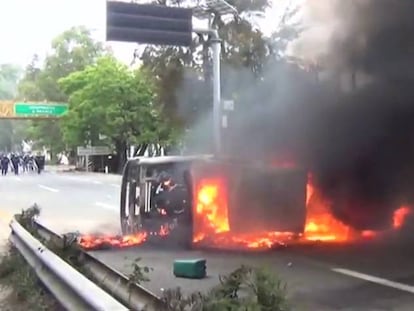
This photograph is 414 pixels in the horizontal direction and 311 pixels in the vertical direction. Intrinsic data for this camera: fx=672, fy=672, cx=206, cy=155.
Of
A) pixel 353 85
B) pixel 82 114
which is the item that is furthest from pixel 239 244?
pixel 82 114

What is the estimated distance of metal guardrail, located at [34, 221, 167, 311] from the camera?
379 cm

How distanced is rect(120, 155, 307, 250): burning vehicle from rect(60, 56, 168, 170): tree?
26798mm

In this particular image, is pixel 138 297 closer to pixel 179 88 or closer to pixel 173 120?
pixel 173 120

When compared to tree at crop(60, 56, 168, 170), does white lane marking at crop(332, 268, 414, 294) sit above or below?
below

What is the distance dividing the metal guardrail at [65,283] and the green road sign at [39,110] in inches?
1960

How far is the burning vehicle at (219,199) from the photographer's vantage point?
868 centimetres

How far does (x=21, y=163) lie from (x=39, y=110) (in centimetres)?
464

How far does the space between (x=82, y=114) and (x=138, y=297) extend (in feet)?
132

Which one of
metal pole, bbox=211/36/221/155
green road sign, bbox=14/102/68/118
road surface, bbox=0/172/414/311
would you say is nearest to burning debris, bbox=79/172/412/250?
road surface, bbox=0/172/414/311

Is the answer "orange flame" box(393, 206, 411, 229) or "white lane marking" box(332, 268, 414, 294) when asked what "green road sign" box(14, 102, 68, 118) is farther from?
"white lane marking" box(332, 268, 414, 294)

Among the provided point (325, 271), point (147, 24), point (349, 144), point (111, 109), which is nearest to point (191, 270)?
point (325, 271)

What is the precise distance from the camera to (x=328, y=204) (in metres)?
9.59

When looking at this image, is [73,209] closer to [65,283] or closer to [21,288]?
[21,288]

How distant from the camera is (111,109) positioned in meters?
40.7
